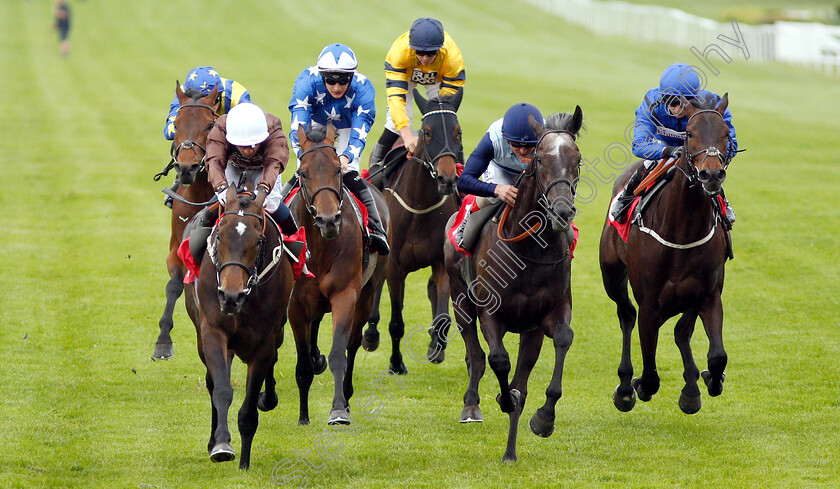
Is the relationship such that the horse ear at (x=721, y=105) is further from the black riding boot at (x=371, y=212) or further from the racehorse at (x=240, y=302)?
the racehorse at (x=240, y=302)

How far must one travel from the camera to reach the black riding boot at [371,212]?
915cm

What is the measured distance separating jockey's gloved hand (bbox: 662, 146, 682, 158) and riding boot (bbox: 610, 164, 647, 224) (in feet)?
1.94

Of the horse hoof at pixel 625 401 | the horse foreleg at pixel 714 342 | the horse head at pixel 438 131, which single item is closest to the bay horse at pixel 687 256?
the horse foreleg at pixel 714 342

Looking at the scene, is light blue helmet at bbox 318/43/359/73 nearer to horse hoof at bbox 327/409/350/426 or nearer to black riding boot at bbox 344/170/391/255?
black riding boot at bbox 344/170/391/255

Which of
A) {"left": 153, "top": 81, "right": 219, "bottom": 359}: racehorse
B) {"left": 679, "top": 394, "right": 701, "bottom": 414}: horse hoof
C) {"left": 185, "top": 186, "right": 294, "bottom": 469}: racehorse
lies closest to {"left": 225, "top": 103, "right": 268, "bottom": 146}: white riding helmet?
{"left": 185, "top": 186, "right": 294, "bottom": 469}: racehorse

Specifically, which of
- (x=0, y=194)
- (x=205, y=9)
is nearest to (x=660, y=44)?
(x=205, y=9)

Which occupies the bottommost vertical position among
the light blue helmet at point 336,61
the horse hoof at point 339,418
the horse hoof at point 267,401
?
the horse hoof at point 267,401

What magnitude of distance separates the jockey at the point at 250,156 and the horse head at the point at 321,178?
0.52ft

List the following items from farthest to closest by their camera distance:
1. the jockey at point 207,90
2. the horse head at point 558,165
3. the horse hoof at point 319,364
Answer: the jockey at point 207,90 → the horse hoof at point 319,364 → the horse head at point 558,165

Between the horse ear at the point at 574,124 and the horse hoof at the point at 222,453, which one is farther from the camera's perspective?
the horse ear at the point at 574,124

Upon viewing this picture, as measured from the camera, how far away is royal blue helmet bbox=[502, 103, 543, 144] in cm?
792

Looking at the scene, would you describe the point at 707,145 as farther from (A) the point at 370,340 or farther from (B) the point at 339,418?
(A) the point at 370,340

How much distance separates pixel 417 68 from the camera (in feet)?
34.9

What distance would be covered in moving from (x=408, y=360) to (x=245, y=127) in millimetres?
3991
